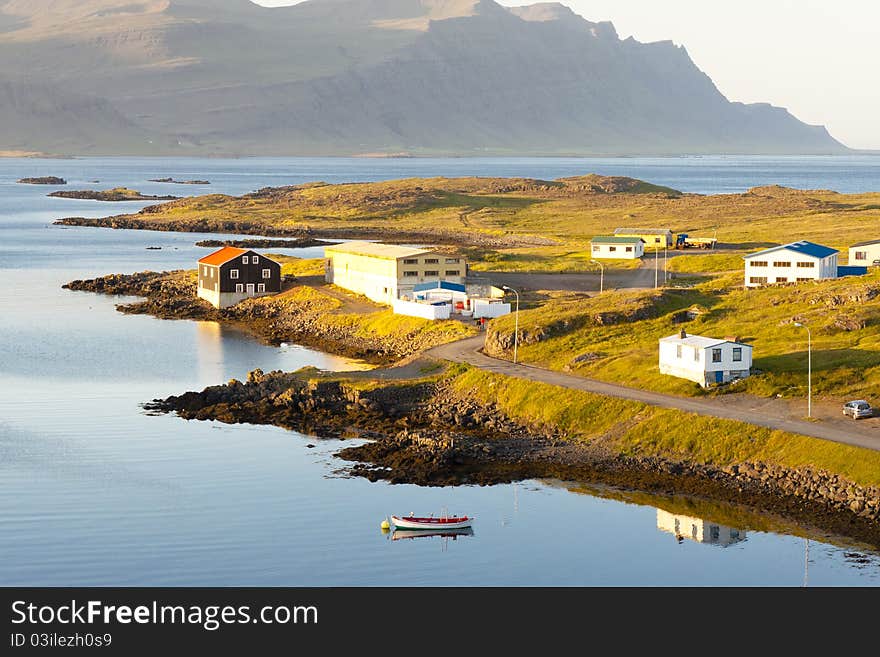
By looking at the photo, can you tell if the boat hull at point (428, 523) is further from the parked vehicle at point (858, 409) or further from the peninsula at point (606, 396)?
the parked vehicle at point (858, 409)

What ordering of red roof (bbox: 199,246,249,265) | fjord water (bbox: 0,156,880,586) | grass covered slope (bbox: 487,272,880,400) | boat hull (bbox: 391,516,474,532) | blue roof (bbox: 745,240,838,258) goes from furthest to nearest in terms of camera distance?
1. red roof (bbox: 199,246,249,265)
2. blue roof (bbox: 745,240,838,258)
3. grass covered slope (bbox: 487,272,880,400)
4. boat hull (bbox: 391,516,474,532)
5. fjord water (bbox: 0,156,880,586)

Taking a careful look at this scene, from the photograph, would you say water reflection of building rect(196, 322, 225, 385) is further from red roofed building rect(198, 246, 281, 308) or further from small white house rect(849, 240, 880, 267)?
small white house rect(849, 240, 880, 267)

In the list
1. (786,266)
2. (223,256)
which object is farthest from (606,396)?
(223,256)

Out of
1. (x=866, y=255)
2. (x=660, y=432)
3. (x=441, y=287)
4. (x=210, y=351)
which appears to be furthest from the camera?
(x=866, y=255)

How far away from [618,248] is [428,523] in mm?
96978

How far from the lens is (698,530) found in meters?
59.5

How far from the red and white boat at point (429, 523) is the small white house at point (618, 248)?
311ft

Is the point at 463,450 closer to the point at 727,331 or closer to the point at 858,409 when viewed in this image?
the point at 858,409

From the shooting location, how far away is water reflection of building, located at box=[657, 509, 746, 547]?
58.4m

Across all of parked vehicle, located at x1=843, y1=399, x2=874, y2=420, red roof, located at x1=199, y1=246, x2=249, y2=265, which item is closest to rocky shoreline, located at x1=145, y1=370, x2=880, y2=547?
parked vehicle, located at x1=843, y1=399, x2=874, y2=420

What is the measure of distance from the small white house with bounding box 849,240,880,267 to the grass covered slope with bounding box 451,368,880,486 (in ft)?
182

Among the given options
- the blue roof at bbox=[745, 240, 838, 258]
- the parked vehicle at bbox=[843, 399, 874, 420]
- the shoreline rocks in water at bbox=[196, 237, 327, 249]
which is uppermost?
the blue roof at bbox=[745, 240, 838, 258]

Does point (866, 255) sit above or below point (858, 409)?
above

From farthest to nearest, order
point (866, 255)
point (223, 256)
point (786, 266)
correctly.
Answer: point (223, 256) → point (866, 255) → point (786, 266)
